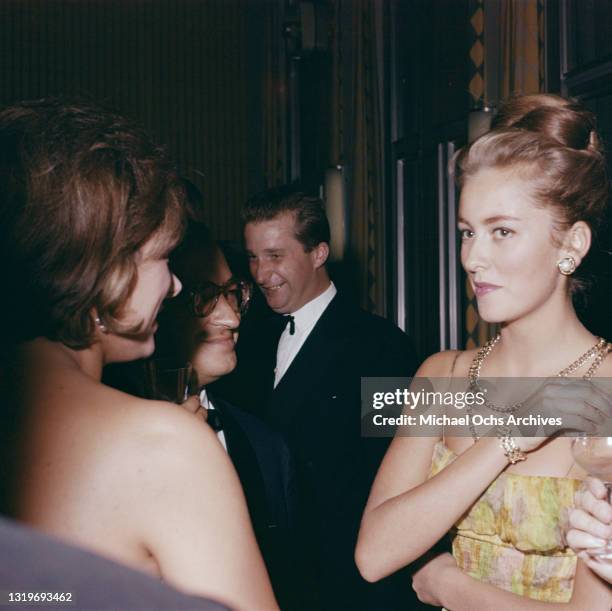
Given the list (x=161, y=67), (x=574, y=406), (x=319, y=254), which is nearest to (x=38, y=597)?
(x=574, y=406)

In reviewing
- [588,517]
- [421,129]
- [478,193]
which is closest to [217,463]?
[588,517]

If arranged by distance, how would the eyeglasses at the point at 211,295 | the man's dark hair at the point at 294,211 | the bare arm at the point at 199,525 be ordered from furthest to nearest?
the man's dark hair at the point at 294,211 < the eyeglasses at the point at 211,295 < the bare arm at the point at 199,525

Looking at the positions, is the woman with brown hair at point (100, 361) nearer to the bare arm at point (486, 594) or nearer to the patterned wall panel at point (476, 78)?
the bare arm at point (486, 594)

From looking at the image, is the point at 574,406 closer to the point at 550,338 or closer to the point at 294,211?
the point at 550,338

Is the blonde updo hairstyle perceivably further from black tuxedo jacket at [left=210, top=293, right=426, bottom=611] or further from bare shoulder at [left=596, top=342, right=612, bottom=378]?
black tuxedo jacket at [left=210, top=293, right=426, bottom=611]

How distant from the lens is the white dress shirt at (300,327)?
275cm

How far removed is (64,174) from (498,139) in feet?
2.89

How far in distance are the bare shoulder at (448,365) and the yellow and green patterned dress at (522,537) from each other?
10.2 inches

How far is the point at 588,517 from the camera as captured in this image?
37.4 inches

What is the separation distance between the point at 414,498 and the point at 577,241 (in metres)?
0.56

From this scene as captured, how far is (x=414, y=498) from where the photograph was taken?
4.23 feet

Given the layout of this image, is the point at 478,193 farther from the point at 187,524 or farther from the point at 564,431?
the point at 187,524

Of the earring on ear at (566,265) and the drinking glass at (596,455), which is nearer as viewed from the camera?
the drinking glass at (596,455)

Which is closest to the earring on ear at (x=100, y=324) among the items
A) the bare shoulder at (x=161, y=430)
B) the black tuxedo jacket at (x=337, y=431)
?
the bare shoulder at (x=161, y=430)
